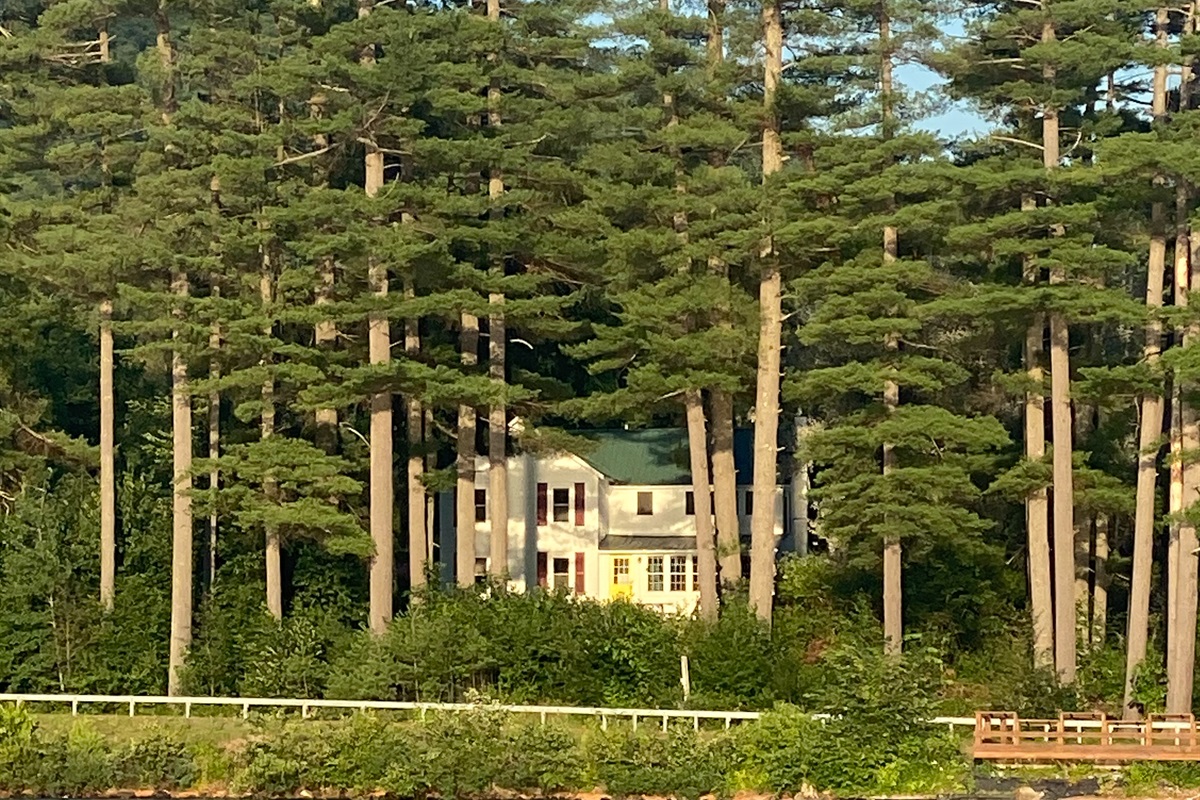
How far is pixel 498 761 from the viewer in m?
33.8

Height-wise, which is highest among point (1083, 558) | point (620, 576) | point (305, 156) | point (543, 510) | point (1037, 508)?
point (305, 156)

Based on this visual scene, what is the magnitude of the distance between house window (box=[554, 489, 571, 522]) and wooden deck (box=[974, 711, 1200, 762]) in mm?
21786

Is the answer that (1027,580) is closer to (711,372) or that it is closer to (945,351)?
(945,351)

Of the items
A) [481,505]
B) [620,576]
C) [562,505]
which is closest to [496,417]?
[562,505]

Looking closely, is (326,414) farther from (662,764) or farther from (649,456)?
(662,764)

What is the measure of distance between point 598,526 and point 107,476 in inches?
563

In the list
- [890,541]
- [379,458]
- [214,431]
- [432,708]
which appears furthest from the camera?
[214,431]

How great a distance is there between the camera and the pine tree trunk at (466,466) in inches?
1889

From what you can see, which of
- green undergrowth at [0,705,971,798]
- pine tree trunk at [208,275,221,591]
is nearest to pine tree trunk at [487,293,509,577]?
pine tree trunk at [208,275,221,591]

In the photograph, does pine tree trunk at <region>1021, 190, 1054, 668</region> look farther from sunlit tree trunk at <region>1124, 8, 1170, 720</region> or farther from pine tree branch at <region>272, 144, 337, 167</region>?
pine tree branch at <region>272, 144, 337, 167</region>

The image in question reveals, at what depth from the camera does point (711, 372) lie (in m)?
45.5

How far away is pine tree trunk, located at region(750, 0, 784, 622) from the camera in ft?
149

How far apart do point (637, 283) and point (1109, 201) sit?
11.0 m

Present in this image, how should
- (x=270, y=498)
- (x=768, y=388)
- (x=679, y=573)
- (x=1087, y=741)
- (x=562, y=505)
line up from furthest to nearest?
1. (x=562, y=505)
2. (x=679, y=573)
3. (x=270, y=498)
4. (x=768, y=388)
5. (x=1087, y=741)
